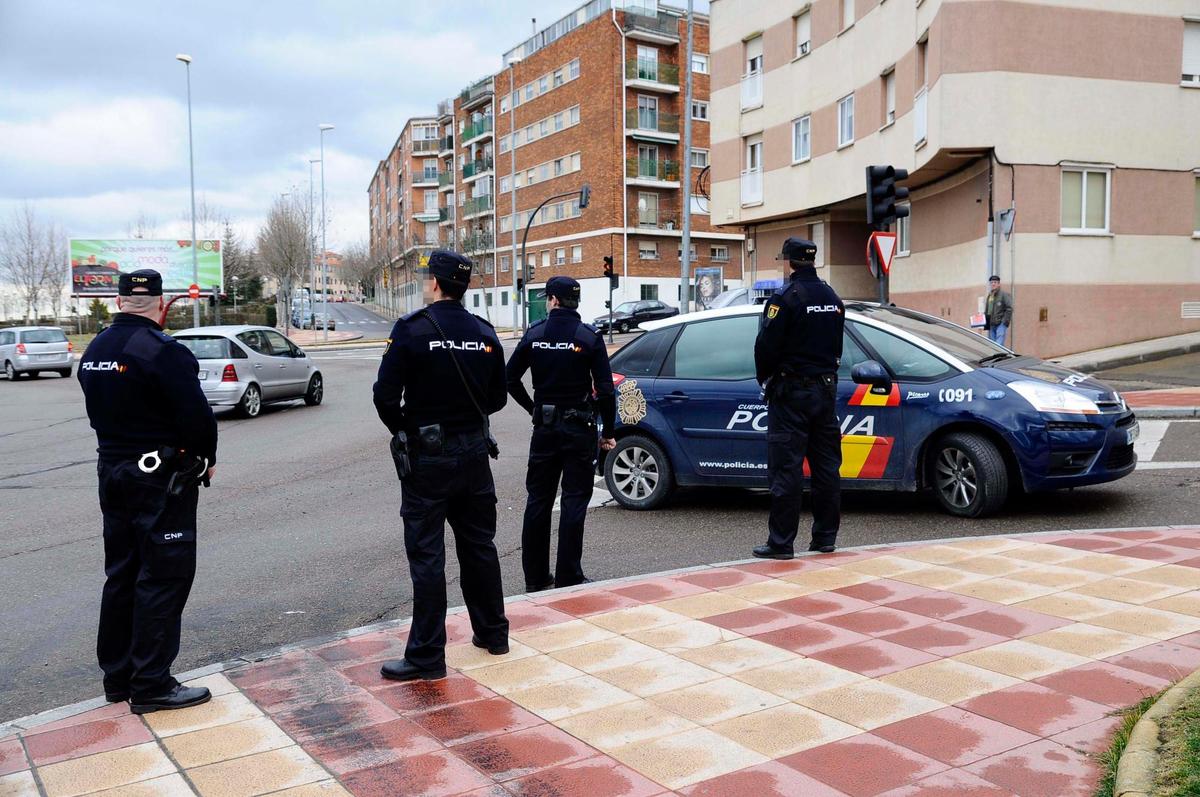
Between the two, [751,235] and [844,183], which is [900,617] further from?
[751,235]

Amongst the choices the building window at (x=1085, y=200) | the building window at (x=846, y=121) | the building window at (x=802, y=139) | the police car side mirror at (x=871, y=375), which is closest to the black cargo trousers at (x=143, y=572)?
the police car side mirror at (x=871, y=375)

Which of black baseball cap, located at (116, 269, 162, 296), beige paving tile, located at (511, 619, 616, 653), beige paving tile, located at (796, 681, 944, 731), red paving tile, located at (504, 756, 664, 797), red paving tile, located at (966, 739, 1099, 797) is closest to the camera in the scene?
red paving tile, located at (966, 739, 1099, 797)

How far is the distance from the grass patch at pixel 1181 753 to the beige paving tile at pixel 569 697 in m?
1.90

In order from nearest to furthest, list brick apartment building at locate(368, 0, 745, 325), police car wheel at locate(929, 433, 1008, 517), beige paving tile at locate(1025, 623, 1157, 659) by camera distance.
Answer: beige paving tile at locate(1025, 623, 1157, 659) < police car wheel at locate(929, 433, 1008, 517) < brick apartment building at locate(368, 0, 745, 325)

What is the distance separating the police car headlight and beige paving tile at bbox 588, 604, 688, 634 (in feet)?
12.0

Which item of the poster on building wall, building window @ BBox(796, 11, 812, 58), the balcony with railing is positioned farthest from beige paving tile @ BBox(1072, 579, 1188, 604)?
the balcony with railing

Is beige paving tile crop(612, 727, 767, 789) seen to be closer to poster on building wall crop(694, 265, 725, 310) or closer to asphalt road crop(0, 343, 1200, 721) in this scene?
asphalt road crop(0, 343, 1200, 721)

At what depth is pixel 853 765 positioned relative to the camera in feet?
11.6

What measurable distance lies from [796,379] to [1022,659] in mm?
2426

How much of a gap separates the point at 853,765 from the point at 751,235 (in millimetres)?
31873

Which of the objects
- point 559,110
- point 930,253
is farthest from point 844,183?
point 559,110

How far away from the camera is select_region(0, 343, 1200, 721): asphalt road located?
5738 mm

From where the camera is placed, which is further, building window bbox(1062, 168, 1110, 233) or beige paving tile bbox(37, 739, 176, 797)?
building window bbox(1062, 168, 1110, 233)

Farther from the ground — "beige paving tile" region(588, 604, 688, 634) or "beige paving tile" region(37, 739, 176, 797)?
"beige paving tile" region(588, 604, 688, 634)
